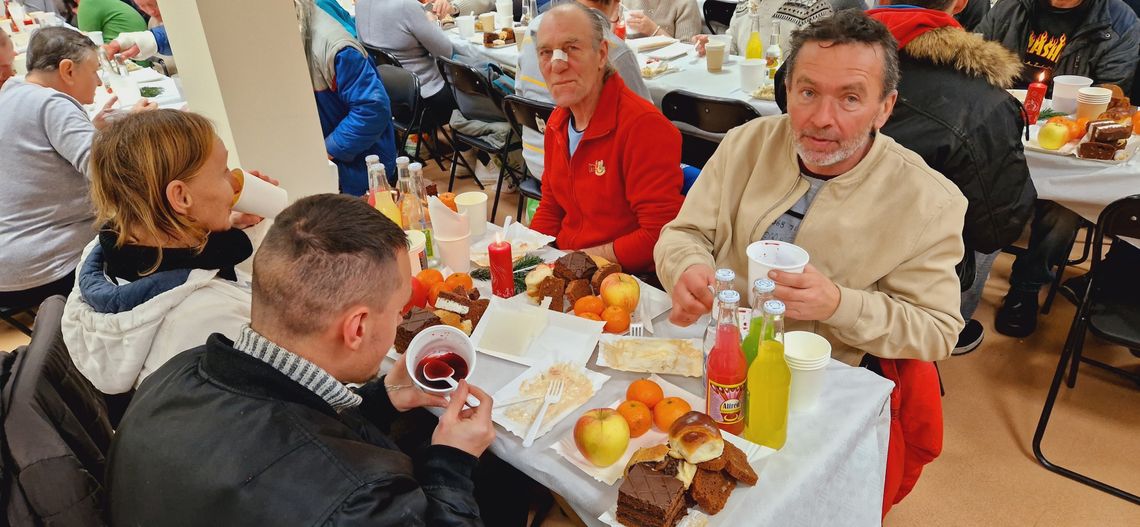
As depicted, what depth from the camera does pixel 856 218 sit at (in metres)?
1.73

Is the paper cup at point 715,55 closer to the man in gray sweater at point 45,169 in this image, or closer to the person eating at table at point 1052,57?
the person eating at table at point 1052,57

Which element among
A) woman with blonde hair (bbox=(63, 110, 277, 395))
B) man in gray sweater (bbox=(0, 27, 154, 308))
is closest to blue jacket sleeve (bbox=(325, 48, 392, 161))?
man in gray sweater (bbox=(0, 27, 154, 308))

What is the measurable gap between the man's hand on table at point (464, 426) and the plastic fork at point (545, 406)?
2.8 inches

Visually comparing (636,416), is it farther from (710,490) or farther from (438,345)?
(438,345)

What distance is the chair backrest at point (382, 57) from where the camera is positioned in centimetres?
465

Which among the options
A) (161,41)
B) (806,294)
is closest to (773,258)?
(806,294)

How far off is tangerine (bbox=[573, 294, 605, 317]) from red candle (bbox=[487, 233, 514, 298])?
0.73 feet

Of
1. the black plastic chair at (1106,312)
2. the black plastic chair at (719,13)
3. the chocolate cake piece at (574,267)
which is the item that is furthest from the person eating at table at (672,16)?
the chocolate cake piece at (574,267)

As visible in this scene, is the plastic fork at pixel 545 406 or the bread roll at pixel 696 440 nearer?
the bread roll at pixel 696 440

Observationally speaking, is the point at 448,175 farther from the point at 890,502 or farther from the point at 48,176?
the point at 890,502

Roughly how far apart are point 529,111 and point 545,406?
81.0 inches

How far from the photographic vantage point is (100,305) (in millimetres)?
1554

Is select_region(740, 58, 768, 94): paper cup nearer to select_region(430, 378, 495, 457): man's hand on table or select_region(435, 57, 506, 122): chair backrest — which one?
select_region(435, 57, 506, 122): chair backrest

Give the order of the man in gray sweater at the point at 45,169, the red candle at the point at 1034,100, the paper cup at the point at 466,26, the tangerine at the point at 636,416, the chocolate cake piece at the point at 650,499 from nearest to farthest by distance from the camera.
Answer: the chocolate cake piece at the point at 650,499 < the tangerine at the point at 636,416 < the man in gray sweater at the point at 45,169 < the red candle at the point at 1034,100 < the paper cup at the point at 466,26
